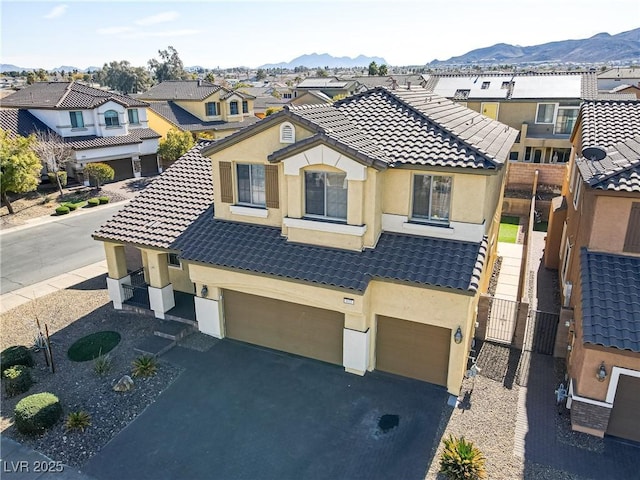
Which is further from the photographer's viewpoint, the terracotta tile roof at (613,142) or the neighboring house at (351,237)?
the neighboring house at (351,237)

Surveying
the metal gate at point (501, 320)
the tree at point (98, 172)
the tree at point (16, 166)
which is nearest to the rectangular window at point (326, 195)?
the metal gate at point (501, 320)

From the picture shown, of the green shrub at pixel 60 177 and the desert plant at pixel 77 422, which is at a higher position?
the green shrub at pixel 60 177

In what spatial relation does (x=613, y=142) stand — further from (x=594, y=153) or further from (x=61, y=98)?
(x=61, y=98)

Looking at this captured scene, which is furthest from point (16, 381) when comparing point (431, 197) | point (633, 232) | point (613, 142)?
point (613, 142)

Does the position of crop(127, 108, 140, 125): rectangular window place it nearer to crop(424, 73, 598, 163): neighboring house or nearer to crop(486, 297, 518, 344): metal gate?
crop(424, 73, 598, 163): neighboring house

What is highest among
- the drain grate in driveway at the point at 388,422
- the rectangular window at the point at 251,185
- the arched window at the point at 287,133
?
the arched window at the point at 287,133

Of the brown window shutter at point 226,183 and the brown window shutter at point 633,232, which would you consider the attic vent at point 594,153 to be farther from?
the brown window shutter at point 226,183

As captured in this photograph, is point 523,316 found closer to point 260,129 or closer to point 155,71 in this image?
point 260,129
